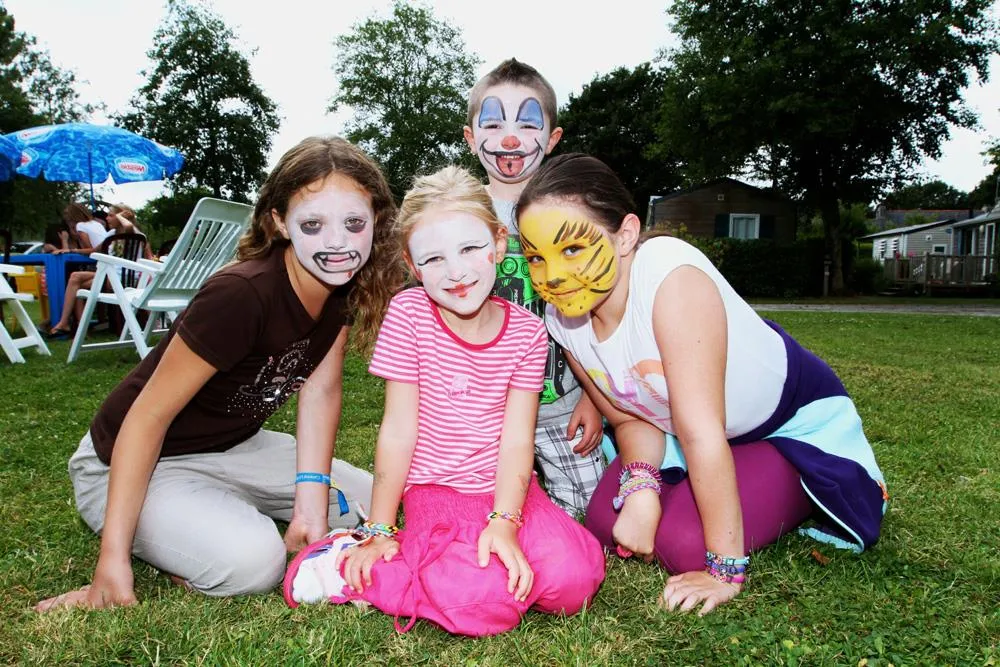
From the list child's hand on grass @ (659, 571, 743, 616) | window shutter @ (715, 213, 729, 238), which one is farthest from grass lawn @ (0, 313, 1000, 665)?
window shutter @ (715, 213, 729, 238)

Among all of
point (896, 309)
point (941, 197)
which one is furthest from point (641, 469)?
point (941, 197)

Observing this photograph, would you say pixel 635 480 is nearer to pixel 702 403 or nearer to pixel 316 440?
pixel 702 403

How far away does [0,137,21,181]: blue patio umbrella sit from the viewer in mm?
9406

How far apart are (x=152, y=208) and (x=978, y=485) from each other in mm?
38283

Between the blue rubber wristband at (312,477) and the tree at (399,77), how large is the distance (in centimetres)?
4120

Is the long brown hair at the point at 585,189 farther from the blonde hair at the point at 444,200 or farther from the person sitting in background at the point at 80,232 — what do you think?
the person sitting in background at the point at 80,232

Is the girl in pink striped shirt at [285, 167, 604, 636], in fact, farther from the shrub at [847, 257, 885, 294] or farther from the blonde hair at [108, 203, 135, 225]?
the shrub at [847, 257, 885, 294]

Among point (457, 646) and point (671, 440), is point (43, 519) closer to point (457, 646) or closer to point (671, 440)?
point (457, 646)

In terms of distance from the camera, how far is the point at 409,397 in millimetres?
A: 2525

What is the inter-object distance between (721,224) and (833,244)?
16.4 ft

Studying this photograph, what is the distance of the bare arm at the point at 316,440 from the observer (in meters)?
2.91

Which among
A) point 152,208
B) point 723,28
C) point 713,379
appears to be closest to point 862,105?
point 723,28

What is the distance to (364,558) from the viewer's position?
229cm

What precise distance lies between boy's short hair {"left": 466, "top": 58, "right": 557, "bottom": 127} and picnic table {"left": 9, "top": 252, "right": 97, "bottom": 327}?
7.45m
